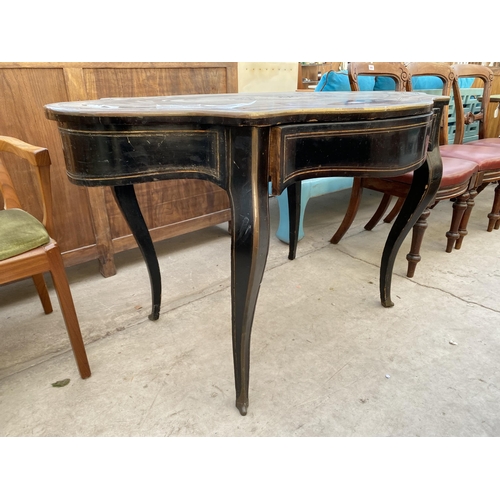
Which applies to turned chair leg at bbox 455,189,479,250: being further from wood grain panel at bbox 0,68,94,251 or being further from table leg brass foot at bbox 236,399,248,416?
wood grain panel at bbox 0,68,94,251

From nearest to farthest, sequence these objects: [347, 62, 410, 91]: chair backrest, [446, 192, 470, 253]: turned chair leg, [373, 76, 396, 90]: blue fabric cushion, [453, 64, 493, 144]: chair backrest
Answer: [347, 62, 410, 91]: chair backrest, [446, 192, 470, 253]: turned chair leg, [453, 64, 493, 144]: chair backrest, [373, 76, 396, 90]: blue fabric cushion

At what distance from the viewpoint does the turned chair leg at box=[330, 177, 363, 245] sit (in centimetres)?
204

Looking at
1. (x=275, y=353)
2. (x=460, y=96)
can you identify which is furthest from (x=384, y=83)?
(x=275, y=353)

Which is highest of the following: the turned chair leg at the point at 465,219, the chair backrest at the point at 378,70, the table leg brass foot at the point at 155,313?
the chair backrest at the point at 378,70

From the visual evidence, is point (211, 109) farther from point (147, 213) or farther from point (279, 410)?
point (147, 213)

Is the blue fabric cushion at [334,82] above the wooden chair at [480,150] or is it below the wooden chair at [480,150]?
above

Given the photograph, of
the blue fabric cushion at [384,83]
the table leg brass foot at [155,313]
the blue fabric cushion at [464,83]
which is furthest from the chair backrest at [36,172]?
the blue fabric cushion at [464,83]

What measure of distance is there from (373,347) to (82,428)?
3.23 ft

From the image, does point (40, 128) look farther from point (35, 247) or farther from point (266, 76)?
point (266, 76)

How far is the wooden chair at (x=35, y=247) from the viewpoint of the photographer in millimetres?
1012

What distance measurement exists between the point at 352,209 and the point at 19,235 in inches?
63.9

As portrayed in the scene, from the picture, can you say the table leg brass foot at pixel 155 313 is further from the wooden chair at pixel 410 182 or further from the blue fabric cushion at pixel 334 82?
the blue fabric cushion at pixel 334 82

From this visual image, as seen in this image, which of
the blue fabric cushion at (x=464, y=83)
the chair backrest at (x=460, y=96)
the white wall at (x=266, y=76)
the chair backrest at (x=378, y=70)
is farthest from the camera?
the blue fabric cushion at (x=464, y=83)

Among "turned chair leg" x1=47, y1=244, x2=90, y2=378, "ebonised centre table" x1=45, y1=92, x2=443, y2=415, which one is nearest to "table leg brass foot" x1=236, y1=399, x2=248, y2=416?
"ebonised centre table" x1=45, y1=92, x2=443, y2=415
